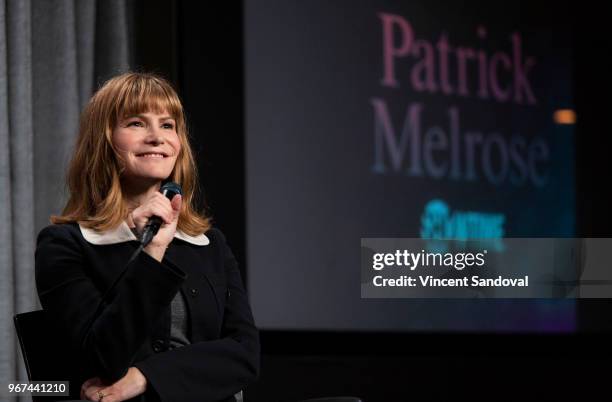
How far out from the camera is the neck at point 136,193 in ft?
6.40

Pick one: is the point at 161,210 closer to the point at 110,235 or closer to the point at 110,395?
the point at 110,235

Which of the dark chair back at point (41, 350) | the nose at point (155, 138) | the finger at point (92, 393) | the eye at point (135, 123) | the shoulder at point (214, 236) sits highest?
the eye at point (135, 123)

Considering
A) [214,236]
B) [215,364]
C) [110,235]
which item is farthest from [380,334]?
[110,235]

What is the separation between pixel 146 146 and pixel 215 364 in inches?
19.0

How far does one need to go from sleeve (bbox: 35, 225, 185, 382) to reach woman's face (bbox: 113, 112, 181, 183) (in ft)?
0.73

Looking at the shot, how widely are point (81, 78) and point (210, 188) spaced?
73cm

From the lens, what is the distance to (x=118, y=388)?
1.76 meters

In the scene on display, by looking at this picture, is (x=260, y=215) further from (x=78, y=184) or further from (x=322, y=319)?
(x=78, y=184)

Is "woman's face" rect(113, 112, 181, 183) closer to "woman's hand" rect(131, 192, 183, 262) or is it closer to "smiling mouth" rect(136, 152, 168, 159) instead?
"smiling mouth" rect(136, 152, 168, 159)

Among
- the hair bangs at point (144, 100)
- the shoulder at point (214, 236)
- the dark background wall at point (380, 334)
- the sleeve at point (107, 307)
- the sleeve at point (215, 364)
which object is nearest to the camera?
the sleeve at point (107, 307)

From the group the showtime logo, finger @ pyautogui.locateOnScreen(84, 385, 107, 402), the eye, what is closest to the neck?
the eye

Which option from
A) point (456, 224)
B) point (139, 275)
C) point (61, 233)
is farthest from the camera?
point (456, 224)

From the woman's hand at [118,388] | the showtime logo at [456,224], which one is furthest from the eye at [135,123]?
the showtime logo at [456,224]

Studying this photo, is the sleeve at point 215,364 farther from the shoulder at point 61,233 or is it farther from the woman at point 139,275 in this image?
the shoulder at point 61,233
